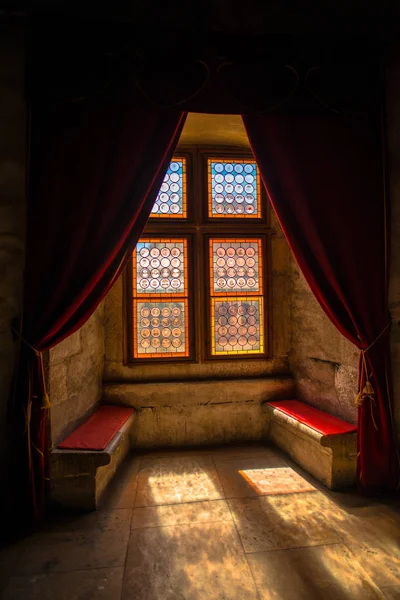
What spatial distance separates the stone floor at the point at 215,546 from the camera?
56.8 inches

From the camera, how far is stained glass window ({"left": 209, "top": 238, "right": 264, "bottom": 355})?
3176mm

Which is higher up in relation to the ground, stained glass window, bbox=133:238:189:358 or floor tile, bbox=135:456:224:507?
stained glass window, bbox=133:238:189:358

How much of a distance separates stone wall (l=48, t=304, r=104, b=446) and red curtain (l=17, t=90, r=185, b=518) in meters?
0.27

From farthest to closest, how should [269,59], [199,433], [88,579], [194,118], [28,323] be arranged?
[199,433], [194,118], [269,59], [28,323], [88,579]

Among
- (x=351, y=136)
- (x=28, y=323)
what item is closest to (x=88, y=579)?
(x=28, y=323)

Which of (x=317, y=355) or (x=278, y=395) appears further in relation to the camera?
(x=278, y=395)

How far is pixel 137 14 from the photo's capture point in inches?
75.3

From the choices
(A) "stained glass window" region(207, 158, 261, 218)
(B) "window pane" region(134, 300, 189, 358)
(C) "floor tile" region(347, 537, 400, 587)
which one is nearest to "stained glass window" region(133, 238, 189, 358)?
(B) "window pane" region(134, 300, 189, 358)

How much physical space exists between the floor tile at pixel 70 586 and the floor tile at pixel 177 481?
57cm

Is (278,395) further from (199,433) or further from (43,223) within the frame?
(43,223)

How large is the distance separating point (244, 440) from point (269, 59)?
2947mm

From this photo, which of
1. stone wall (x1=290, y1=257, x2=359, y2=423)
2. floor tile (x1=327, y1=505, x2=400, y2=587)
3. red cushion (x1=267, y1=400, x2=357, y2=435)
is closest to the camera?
floor tile (x1=327, y1=505, x2=400, y2=587)

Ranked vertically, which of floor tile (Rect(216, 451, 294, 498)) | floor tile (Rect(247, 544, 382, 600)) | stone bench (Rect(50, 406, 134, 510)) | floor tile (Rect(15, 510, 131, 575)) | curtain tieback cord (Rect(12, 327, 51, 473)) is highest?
curtain tieback cord (Rect(12, 327, 51, 473))

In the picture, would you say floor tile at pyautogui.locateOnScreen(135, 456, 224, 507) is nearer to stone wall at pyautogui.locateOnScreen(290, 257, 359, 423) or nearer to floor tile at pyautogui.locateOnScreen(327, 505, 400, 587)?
floor tile at pyautogui.locateOnScreen(327, 505, 400, 587)
